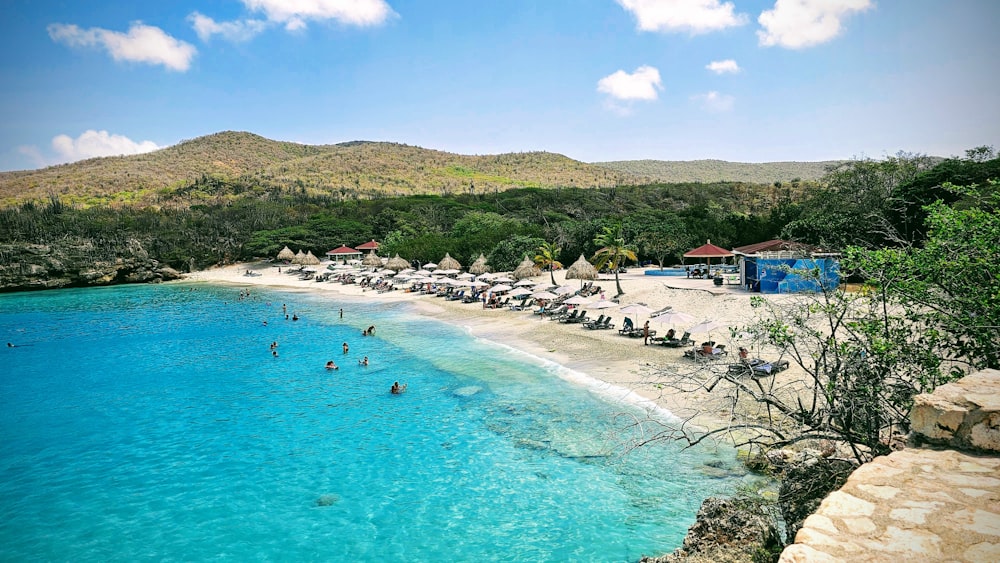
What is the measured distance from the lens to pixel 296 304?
36.3m

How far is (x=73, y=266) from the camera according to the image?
173 feet

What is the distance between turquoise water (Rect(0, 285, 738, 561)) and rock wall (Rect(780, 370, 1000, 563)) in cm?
475

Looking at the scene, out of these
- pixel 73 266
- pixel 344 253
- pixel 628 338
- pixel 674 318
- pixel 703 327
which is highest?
pixel 344 253

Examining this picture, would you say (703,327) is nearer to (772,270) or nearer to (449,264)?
(772,270)

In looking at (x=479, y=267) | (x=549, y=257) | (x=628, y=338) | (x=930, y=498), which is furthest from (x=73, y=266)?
(x=930, y=498)

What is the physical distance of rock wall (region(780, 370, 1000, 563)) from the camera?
3.05 meters

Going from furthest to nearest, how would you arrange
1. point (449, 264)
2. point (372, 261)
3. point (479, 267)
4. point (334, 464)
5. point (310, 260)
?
point (310, 260) < point (372, 261) < point (449, 264) < point (479, 267) < point (334, 464)

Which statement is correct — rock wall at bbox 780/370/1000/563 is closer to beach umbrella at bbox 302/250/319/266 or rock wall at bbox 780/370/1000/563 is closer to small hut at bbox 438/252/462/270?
small hut at bbox 438/252/462/270

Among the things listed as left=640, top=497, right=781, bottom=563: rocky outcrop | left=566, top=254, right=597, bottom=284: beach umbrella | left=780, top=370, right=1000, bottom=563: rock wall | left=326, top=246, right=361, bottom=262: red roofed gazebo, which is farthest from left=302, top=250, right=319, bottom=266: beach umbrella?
left=780, top=370, right=1000, bottom=563: rock wall

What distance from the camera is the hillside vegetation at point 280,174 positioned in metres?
85.4

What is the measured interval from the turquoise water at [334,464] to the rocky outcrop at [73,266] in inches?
1480

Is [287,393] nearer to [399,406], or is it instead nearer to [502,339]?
[399,406]

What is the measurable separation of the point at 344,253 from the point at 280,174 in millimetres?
51804

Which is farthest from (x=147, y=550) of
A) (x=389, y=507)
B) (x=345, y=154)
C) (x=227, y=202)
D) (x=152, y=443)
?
(x=345, y=154)
